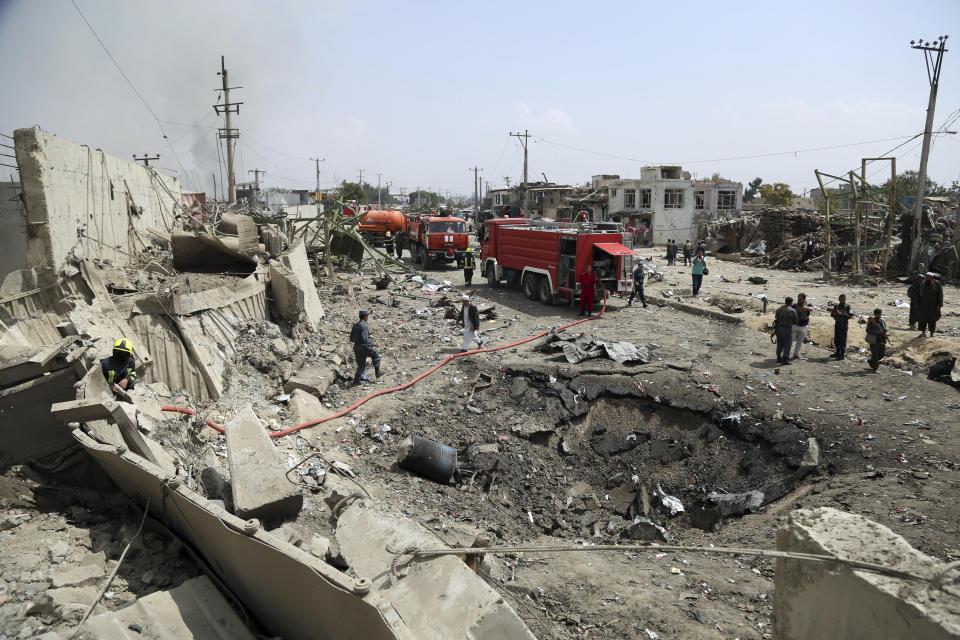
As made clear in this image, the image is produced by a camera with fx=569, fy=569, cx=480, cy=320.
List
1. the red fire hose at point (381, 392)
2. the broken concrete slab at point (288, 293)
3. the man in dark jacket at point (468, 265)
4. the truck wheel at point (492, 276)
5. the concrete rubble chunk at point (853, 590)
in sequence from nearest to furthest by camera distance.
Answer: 1. the concrete rubble chunk at point (853, 590)
2. the red fire hose at point (381, 392)
3. the broken concrete slab at point (288, 293)
4. the truck wheel at point (492, 276)
5. the man in dark jacket at point (468, 265)

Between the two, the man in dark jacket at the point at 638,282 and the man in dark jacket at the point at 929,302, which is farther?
the man in dark jacket at the point at 638,282

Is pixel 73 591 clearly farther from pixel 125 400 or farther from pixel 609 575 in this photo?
pixel 609 575

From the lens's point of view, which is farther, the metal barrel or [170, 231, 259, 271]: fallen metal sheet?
[170, 231, 259, 271]: fallen metal sheet

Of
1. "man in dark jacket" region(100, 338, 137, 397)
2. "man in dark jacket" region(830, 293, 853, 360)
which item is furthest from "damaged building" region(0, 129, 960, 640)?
"man in dark jacket" region(830, 293, 853, 360)

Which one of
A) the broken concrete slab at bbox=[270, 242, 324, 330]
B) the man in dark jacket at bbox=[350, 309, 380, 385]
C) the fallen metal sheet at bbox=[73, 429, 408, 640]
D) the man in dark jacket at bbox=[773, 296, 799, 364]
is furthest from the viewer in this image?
the broken concrete slab at bbox=[270, 242, 324, 330]

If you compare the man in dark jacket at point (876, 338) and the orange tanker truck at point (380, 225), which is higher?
the orange tanker truck at point (380, 225)

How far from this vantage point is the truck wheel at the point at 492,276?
1736 centimetres

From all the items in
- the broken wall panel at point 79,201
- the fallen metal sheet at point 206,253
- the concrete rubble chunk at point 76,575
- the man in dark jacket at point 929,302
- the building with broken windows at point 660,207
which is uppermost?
the building with broken windows at point 660,207

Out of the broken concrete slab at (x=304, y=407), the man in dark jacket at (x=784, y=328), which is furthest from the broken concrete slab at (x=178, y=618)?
the man in dark jacket at (x=784, y=328)

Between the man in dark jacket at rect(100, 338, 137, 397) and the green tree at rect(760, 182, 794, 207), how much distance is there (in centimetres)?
4540

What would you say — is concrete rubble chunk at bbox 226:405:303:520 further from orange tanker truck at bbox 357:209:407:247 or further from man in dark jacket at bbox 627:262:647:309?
orange tanker truck at bbox 357:209:407:247

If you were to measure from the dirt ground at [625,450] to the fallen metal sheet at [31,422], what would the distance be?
0.88 metres

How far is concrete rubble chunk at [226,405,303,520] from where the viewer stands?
429 centimetres

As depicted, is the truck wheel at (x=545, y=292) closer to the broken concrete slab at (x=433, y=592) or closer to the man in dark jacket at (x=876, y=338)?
the man in dark jacket at (x=876, y=338)
